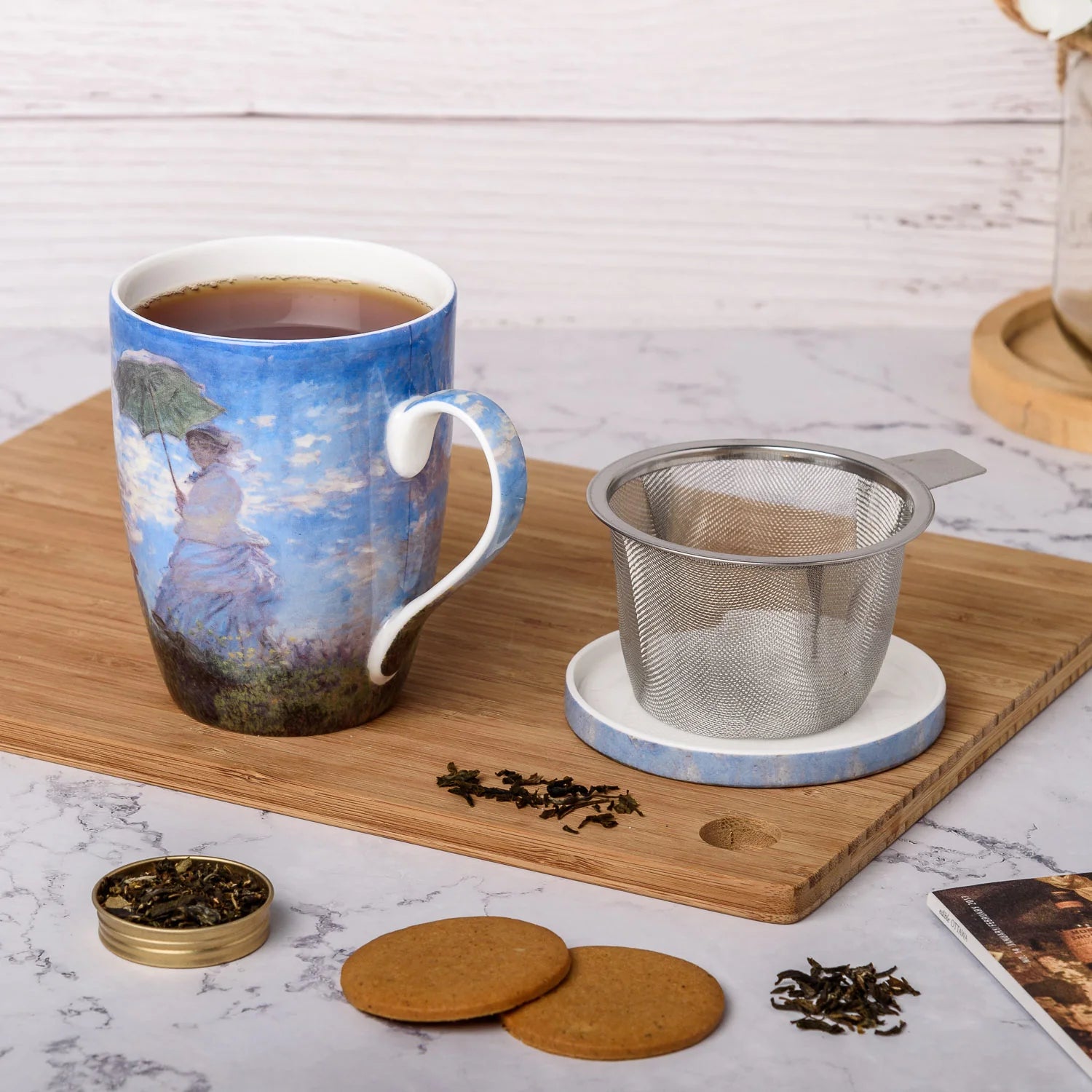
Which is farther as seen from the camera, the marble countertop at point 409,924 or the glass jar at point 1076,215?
the glass jar at point 1076,215

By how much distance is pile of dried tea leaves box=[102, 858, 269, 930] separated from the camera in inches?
30.0

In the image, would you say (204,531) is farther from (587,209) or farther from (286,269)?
(587,209)

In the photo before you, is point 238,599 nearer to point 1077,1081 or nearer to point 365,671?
point 365,671

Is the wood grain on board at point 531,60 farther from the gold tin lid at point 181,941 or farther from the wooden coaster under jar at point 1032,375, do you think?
the gold tin lid at point 181,941

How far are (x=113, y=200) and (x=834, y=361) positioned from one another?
0.70m

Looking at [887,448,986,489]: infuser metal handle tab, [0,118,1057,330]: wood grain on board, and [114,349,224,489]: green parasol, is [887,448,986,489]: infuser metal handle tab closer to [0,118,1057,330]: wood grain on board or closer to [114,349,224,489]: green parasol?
[114,349,224,489]: green parasol

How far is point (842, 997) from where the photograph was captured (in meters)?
0.74

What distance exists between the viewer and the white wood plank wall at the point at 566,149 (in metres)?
1.65

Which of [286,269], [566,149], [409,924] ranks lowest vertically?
[409,924]

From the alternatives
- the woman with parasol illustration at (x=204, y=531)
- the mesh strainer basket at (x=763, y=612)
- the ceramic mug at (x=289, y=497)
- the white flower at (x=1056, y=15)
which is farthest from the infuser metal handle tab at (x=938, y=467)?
the white flower at (x=1056, y=15)

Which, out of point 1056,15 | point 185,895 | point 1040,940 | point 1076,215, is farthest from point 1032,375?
point 185,895

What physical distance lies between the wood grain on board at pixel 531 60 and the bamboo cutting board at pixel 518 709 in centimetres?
55

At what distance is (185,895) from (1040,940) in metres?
0.37

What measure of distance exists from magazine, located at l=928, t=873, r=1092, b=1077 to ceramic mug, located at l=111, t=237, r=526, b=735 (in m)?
0.28
